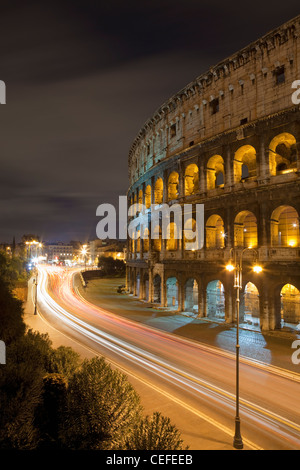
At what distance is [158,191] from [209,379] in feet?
86.9

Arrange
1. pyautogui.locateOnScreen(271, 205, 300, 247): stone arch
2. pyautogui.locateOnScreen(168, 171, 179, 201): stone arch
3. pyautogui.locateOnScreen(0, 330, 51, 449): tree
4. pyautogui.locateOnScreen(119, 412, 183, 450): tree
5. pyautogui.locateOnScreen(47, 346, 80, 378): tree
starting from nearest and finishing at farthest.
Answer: pyautogui.locateOnScreen(119, 412, 183, 450): tree, pyautogui.locateOnScreen(0, 330, 51, 449): tree, pyautogui.locateOnScreen(47, 346, 80, 378): tree, pyautogui.locateOnScreen(271, 205, 300, 247): stone arch, pyautogui.locateOnScreen(168, 171, 179, 201): stone arch

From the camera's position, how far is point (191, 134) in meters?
31.3

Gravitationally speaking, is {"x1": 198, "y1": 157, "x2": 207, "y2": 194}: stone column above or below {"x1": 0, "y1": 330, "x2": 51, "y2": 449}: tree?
above

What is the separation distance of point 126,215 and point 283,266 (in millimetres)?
34407

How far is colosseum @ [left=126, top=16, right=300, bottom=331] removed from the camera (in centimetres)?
2280

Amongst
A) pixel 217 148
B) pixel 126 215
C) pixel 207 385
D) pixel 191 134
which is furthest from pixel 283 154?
pixel 126 215

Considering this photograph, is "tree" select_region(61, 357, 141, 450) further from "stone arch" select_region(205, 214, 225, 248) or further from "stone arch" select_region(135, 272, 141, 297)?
"stone arch" select_region(135, 272, 141, 297)

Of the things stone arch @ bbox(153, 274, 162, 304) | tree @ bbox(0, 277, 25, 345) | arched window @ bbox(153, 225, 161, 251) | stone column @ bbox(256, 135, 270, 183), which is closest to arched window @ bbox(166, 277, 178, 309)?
stone arch @ bbox(153, 274, 162, 304)

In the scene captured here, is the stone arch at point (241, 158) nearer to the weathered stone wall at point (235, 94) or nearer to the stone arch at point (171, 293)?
the weathered stone wall at point (235, 94)

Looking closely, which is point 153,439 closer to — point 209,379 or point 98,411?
point 98,411

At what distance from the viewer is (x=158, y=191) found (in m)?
37.5

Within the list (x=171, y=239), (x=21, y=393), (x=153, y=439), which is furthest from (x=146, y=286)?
(x=153, y=439)

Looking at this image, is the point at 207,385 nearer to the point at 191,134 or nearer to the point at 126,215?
the point at 191,134

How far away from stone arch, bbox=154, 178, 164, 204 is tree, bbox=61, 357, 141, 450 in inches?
1160
